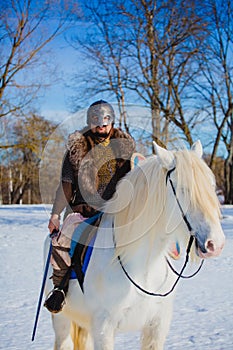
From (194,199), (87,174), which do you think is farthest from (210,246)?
(87,174)

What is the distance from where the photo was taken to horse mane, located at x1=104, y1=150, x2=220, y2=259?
2111 millimetres

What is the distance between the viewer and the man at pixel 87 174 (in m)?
2.66

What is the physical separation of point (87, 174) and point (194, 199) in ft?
2.80

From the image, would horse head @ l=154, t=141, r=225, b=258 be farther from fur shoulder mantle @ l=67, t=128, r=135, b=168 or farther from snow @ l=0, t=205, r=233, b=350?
snow @ l=0, t=205, r=233, b=350

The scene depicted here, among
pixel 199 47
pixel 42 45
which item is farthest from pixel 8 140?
pixel 199 47

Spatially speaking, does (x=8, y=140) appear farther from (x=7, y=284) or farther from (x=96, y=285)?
(x=96, y=285)

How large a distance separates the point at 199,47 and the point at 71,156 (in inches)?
436

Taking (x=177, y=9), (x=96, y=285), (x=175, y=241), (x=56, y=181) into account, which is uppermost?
(x=177, y=9)

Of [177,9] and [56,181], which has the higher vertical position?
[177,9]

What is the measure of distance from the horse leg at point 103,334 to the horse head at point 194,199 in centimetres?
72

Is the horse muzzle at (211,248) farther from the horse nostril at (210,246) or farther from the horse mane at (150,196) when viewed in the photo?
the horse mane at (150,196)

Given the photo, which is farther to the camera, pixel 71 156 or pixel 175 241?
pixel 71 156

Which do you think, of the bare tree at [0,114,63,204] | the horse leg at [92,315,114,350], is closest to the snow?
the horse leg at [92,315,114,350]

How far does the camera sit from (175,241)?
237 cm
